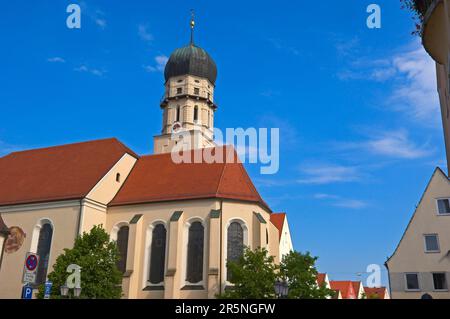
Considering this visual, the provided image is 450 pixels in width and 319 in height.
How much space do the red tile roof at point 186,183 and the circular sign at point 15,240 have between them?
6.46 meters

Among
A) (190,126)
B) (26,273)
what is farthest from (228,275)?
(190,126)

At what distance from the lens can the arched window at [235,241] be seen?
2767 cm

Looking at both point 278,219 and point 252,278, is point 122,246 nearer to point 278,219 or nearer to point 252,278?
point 252,278

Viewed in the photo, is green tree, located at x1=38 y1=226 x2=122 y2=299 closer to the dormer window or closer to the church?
the church

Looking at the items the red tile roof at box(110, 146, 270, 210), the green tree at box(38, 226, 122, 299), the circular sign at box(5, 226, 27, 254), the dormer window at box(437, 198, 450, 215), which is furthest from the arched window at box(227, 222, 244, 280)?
the circular sign at box(5, 226, 27, 254)

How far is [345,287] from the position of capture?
205 ft

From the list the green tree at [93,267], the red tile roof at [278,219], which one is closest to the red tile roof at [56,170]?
the green tree at [93,267]

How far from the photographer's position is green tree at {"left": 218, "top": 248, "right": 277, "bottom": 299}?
22.3 metres

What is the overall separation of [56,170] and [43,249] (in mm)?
6506

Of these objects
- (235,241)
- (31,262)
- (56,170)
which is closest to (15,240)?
(56,170)

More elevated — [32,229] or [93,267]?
[32,229]
